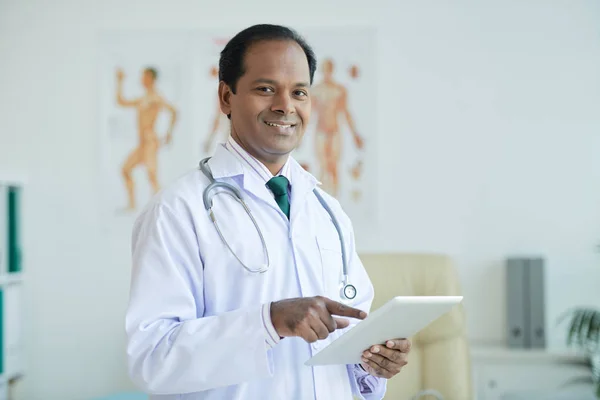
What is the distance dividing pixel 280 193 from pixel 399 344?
0.36 m

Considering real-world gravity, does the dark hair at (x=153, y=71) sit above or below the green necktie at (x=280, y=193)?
above

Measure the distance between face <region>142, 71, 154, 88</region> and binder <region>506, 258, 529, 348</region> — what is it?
172cm

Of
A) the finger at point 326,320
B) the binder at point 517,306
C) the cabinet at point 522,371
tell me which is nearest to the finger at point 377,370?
the finger at point 326,320

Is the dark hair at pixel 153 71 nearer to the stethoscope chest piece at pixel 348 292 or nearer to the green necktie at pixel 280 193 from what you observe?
the green necktie at pixel 280 193

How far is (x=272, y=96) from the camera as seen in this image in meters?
1.32

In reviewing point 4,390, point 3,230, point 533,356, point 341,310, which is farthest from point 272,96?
point 4,390

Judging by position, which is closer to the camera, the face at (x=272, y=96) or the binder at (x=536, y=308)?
the face at (x=272, y=96)

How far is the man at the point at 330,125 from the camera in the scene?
3.16 m

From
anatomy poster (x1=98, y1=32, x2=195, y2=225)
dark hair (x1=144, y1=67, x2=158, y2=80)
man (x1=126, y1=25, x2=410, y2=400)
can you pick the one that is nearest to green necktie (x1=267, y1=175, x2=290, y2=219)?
man (x1=126, y1=25, x2=410, y2=400)

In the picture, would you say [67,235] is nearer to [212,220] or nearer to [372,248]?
[372,248]

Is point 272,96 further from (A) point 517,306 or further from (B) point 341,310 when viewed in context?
(A) point 517,306

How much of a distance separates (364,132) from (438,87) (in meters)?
0.37

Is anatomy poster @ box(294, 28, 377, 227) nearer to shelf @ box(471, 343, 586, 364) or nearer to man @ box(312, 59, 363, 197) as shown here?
man @ box(312, 59, 363, 197)

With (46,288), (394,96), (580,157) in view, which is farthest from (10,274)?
(580,157)
